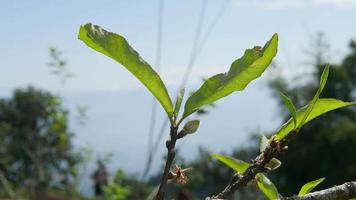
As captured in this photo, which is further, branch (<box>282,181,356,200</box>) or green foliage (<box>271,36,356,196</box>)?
green foliage (<box>271,36,356,196</box>)

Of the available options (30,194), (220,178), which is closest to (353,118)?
(220,178)

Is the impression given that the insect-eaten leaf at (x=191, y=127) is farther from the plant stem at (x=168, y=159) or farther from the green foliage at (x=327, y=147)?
the green foliage at (x=327, y=147)

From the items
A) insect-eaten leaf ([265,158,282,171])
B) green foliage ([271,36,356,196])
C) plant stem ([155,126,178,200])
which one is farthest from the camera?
green foliage ([271,36,356,196])

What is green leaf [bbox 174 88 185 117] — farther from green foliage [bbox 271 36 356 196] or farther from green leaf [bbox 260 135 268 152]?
green foliage [bbox 271 36 356 196]

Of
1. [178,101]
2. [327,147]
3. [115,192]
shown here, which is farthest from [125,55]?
[327,147]

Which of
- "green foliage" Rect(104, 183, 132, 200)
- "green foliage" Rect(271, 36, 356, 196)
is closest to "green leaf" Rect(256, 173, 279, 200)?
"green foliage" Rect(104, 183, 132, 200)

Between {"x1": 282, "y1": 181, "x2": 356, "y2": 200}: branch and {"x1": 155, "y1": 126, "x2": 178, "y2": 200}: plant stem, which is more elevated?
{"x1": 155, "y1": 126, "x2": 178, "y2": 200}: plant stem

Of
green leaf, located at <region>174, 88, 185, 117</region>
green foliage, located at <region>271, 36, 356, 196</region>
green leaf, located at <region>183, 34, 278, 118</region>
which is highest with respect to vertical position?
green leaf, located at <region>183, 34, 278, 118</region>

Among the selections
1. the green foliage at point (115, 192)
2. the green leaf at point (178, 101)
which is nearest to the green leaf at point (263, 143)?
the green leaf at point (178, 101)
